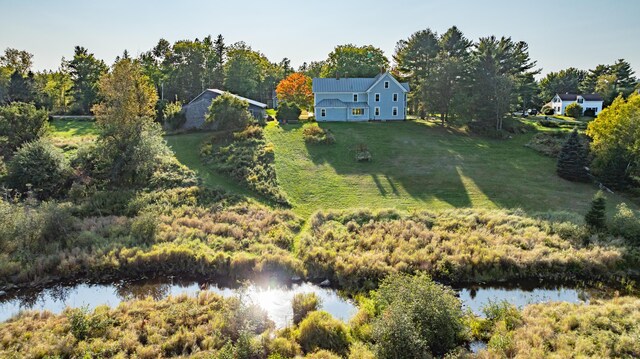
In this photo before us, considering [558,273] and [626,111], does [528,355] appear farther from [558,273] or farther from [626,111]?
[626,111]

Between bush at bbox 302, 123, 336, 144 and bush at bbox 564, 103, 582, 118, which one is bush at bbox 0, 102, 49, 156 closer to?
bush at bbox 302, 123, 336, 144

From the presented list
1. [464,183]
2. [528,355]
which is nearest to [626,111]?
[464,183]

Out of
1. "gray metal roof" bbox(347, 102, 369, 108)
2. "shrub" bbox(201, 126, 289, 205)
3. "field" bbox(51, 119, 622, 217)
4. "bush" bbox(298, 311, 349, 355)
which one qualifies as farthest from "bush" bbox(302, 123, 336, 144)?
"bush" bbox(298, 311, 349, 355)


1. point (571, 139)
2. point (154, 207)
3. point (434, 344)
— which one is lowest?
point (434, 344)

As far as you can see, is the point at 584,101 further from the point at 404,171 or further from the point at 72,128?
the point at 72,128

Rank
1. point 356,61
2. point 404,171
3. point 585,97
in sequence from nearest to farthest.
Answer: point 404,171, point 356,61, point 585,97

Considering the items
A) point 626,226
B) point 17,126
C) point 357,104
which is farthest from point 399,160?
point 17,126

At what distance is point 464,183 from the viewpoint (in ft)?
101

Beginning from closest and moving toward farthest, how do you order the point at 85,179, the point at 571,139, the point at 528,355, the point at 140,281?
1. the point at 528,355
2. the point at 140,281
3. the point at 85,179
4. the point at 571,139

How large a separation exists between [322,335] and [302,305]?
6.49 ft

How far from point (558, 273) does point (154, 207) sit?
2390 centimetres

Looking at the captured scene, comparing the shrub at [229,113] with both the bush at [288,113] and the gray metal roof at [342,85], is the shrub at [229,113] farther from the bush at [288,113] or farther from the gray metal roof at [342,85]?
the gray metal roof at [342,85]

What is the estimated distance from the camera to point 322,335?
13430 mm

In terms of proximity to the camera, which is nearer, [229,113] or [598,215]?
[598,215]
